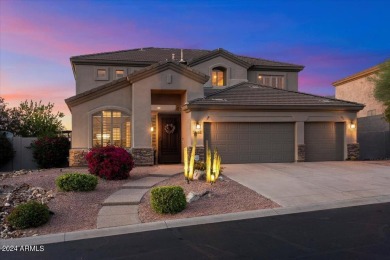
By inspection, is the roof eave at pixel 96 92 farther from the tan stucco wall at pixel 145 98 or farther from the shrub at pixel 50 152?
the shrub at pixel 50 152

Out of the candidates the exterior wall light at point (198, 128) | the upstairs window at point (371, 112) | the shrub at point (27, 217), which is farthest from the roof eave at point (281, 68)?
the shrub at point (27, 217)

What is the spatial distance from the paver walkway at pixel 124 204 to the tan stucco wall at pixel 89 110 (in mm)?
5925

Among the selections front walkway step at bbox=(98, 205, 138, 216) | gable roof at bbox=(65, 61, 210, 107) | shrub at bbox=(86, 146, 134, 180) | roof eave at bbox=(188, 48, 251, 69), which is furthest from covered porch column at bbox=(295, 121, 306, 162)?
front walkway step at bbox=(98, 205, 138, 216)

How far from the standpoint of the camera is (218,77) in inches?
952

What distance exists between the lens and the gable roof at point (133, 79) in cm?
1736

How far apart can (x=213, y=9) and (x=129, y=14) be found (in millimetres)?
4759

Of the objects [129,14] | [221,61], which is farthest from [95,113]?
[221,61]

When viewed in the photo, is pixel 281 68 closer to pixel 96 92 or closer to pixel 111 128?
pixel 111 128

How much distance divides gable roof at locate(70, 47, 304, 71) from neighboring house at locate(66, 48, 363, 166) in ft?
13.9

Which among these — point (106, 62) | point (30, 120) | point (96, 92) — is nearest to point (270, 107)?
point (96, 92)

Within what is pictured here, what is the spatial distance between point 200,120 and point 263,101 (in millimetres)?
3799

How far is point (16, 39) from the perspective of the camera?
61.9 feet

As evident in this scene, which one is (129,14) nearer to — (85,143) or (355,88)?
(85,143)

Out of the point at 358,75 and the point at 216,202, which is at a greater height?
the point at 358,75
